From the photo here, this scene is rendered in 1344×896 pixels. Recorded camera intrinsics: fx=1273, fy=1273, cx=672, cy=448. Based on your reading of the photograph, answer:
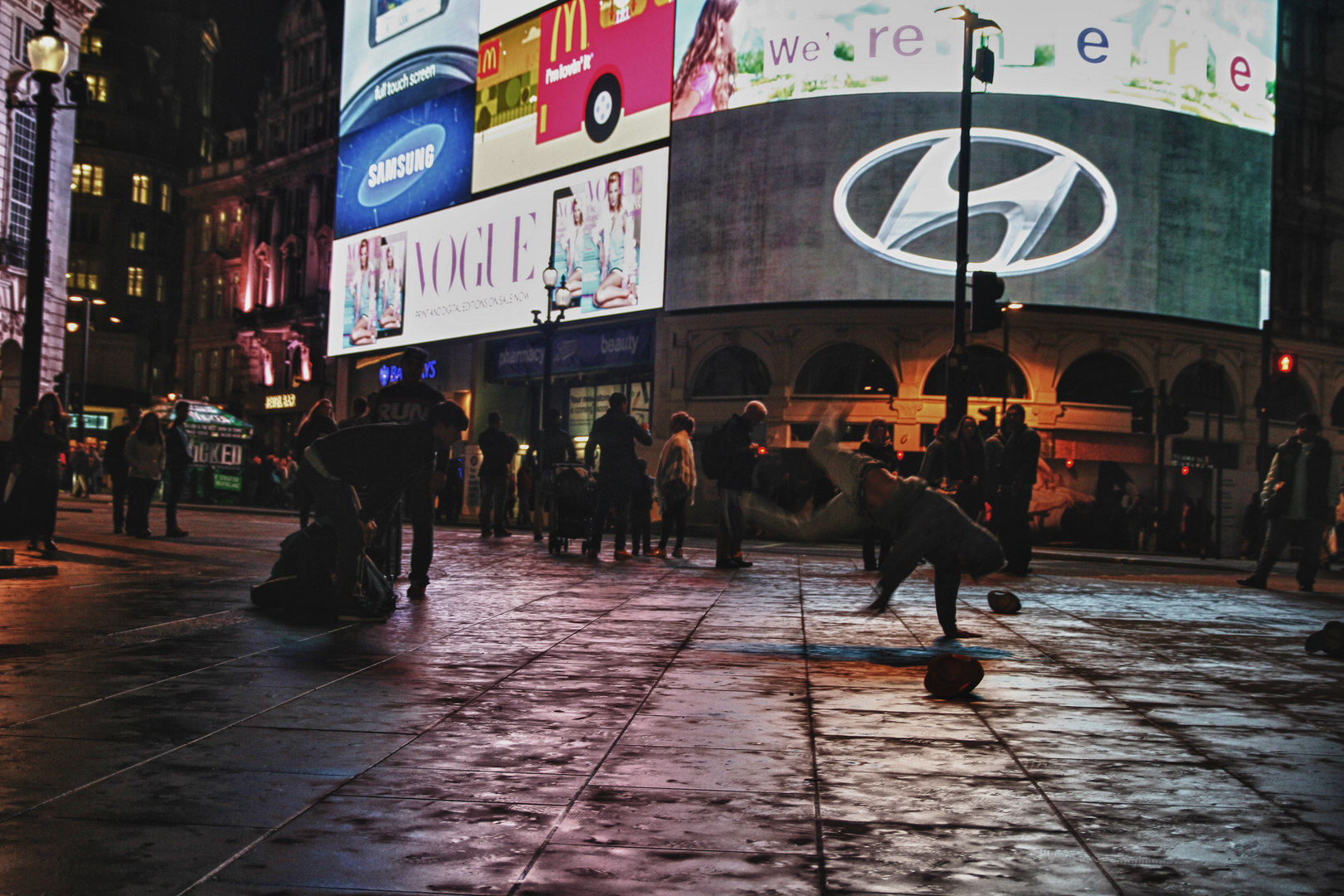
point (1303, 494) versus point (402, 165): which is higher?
point (402, 165)

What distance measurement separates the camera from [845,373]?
3238 cm

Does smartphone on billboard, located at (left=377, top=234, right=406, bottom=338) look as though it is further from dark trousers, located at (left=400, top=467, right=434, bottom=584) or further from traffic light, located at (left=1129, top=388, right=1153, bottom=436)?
dark trousers, located at (left=400, top=467, right=434, bottom=584)

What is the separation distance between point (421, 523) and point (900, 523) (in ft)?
12.2

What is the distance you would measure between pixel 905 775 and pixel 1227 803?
0.88 metres

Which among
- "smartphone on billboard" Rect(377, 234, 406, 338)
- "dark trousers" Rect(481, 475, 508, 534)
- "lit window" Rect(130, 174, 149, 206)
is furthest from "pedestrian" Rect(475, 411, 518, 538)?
"lit window" Rect(130, 174, 149, 206)

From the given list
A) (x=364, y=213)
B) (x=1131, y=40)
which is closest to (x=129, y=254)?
(x=364, y=213)

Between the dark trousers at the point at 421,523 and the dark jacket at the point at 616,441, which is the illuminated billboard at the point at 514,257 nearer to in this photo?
the dark jacket at the point at 616,441

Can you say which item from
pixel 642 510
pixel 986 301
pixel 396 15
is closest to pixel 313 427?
pixel 642 510

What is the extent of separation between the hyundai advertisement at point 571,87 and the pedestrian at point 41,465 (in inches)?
916

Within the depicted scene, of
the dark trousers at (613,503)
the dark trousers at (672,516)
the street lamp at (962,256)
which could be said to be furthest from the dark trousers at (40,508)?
the street lamp at (962,256)

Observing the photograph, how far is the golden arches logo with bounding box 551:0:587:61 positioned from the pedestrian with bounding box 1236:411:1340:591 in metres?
26.7

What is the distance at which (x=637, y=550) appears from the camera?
1539 cm

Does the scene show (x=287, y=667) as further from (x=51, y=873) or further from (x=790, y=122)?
(x=790, y=122)

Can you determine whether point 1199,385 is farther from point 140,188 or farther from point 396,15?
point 140,188
